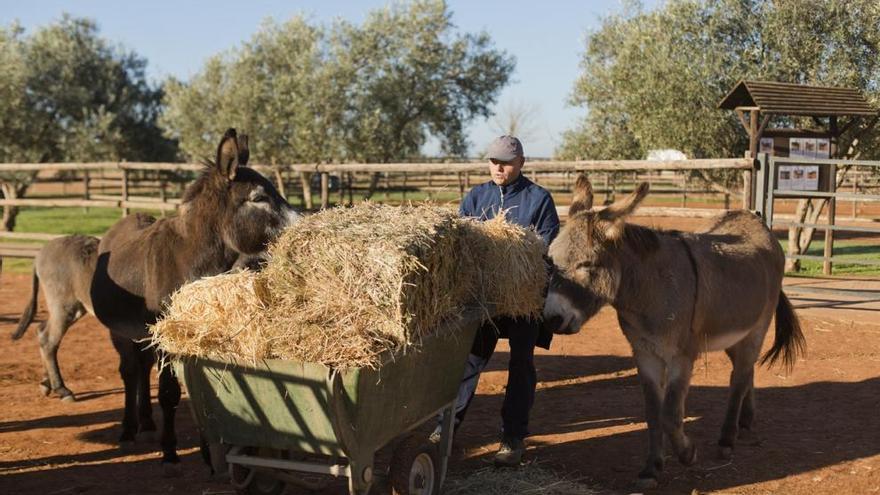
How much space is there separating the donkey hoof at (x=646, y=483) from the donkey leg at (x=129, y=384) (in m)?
3.53

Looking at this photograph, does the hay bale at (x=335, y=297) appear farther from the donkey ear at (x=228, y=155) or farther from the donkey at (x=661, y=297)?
the donkey ear at (x=228, y=155)

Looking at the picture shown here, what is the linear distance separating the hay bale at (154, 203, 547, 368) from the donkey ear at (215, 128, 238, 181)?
141 cm

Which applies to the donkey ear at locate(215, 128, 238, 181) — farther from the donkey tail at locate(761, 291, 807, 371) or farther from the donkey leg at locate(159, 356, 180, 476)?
the donkey tail at locate(761, 291, 807, 371)

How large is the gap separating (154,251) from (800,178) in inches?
392

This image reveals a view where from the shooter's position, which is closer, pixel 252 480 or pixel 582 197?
pixel 252 480

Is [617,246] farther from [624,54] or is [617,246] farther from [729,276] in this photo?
[624,54]

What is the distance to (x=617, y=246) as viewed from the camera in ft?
16.3

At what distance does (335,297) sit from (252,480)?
1302 mm

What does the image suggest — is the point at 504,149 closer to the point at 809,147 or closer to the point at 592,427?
the point at 592,427

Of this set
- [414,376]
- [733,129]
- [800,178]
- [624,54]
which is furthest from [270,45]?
[414,376]

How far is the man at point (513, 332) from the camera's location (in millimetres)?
5191

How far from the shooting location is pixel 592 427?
20.4 ft

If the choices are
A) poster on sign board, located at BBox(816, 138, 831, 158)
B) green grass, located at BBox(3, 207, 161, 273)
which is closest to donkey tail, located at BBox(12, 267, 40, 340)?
green grass, located at BBox(3, 207, 161, 273)

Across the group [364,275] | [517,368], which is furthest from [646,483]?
[364,275]
